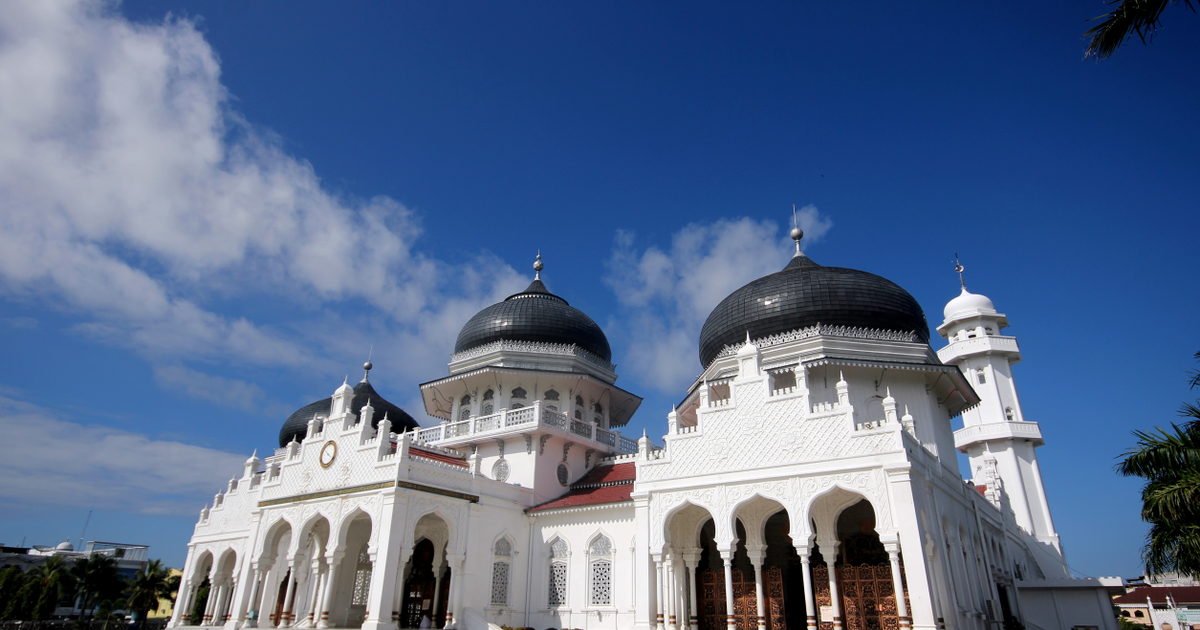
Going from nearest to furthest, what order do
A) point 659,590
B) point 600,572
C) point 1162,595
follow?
point 659,590 → point 600,572 → point 1162,595

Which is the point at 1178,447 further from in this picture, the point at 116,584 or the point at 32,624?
the point at 116,584

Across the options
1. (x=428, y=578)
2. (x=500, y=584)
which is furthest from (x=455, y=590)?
(x=428, y=578)

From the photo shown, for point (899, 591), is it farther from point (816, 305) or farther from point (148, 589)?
point (148, 589)

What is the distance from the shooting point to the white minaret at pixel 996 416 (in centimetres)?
3036

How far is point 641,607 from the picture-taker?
15500 mm

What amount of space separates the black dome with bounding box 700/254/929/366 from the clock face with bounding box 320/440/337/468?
12.1m

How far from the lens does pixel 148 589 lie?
34406 millimetres

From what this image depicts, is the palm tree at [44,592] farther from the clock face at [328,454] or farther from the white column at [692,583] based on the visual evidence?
the white column at [692,583]

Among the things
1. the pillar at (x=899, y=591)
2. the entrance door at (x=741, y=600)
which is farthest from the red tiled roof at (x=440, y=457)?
the pillar at (x=899, y=591)

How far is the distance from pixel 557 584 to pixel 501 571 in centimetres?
166

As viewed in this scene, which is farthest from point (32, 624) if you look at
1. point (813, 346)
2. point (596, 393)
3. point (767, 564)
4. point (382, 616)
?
point (813, 346)

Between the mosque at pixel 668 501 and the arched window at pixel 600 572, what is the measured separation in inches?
2.4

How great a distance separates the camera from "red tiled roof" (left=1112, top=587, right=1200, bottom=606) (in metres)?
44.3

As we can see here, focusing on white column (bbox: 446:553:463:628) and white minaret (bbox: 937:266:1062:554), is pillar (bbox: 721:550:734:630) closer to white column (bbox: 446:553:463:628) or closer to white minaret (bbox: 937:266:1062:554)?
white column (bbox: 446:553:463:628)
